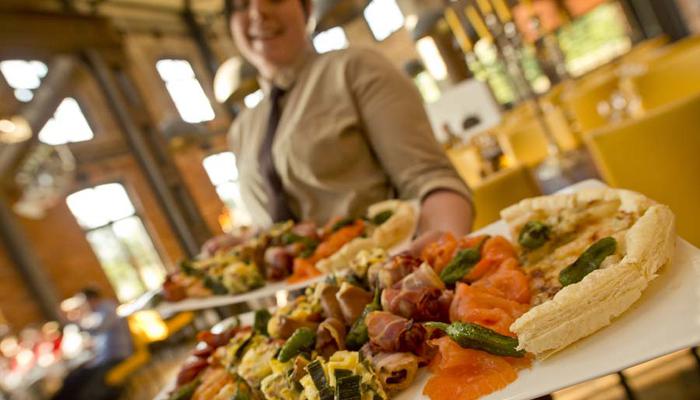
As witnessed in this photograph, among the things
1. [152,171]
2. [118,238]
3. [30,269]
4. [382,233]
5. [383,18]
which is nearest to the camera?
[382,233]

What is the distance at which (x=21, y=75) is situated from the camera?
944cm

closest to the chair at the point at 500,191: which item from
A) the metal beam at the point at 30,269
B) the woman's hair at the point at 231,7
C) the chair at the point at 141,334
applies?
the woman's hair at the point at 231,7

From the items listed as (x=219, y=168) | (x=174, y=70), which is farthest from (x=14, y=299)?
(x=174, y=70)

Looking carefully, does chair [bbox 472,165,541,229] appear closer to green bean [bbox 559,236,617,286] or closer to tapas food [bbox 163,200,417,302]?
tapas food [bbox 163,200,417,302]

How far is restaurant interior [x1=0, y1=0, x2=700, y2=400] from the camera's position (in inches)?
93.3

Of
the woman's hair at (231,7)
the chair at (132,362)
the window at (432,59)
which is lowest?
the chair at (132,362)

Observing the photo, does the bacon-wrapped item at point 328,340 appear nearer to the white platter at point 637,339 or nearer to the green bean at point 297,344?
the green bean at point 297,344

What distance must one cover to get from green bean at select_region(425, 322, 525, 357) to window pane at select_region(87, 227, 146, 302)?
1029 centimetres

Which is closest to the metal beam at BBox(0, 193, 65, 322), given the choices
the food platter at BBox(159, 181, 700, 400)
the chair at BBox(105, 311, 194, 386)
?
the chair at BBox(105, 311, 194, 386)

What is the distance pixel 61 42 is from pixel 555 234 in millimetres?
5965

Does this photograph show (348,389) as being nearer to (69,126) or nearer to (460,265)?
(460,265)

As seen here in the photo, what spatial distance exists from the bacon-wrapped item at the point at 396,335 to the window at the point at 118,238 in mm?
10155

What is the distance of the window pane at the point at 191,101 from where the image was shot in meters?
13.2

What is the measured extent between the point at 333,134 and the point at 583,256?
934mm
